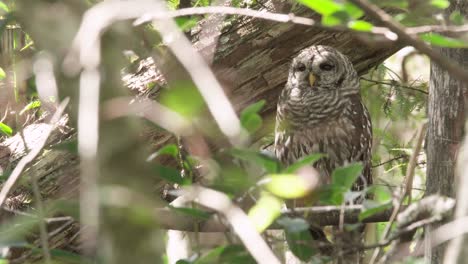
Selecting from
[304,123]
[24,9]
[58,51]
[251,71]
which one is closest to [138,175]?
[58,51]

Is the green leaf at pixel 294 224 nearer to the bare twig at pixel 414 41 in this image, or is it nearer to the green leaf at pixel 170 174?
the green leaf at pixel 170 174

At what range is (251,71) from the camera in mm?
3791

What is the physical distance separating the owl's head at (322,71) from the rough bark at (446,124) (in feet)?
4.08

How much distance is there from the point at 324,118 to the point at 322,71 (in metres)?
0.29

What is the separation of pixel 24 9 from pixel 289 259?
268 cm

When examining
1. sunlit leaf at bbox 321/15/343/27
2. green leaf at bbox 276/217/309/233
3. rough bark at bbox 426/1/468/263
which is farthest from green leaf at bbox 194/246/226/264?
rough bark at bbox 426/1/468/263

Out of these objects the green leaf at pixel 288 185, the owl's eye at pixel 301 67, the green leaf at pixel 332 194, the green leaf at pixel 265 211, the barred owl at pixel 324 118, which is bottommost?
the barred owl at pixel 324 118

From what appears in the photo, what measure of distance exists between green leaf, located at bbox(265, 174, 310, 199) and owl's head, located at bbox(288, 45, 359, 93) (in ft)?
8.25

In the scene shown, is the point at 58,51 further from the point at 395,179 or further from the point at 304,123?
the point at 395,179

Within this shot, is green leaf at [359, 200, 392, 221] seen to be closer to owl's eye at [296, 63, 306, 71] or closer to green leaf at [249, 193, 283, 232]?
green leaf at [249, 193, 283, 232]

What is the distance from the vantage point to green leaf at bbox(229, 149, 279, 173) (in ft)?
5.50

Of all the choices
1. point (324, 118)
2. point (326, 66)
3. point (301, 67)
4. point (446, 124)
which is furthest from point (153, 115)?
point (324, 118)

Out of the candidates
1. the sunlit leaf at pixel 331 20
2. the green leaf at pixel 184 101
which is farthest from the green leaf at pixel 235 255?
the sunlit leaf at pixel 331 20

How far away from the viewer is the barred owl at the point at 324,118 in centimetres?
427
